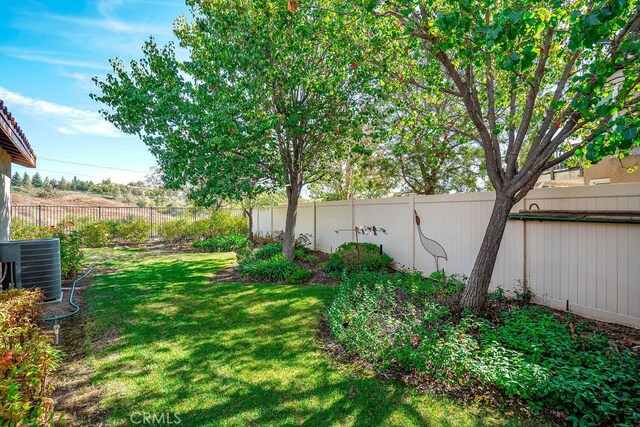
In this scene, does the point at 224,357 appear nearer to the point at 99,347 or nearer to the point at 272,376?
the point at 272,376

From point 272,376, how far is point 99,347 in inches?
84.9

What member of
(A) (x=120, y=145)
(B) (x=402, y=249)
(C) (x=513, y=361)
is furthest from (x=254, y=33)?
(A) (x=120, y=145)

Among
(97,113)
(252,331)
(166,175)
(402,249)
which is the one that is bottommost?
(252,331)

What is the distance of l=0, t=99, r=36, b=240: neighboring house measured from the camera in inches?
158

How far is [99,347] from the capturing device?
355 cm

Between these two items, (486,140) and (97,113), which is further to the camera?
(97,113)

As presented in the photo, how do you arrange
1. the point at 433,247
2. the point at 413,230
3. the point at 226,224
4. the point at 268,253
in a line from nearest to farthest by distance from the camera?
the point at 433,247
the point at 413,230
the point at 268,253
the point at 226,224

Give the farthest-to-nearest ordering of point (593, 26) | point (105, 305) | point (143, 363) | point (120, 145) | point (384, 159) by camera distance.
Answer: point (120, 145) < point (384, 159) < point (105, 305) < point (143, 363) < point (593, 26)

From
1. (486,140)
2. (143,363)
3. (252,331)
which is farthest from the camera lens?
(486,140)

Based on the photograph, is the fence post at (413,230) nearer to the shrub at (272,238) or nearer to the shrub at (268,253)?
the shrub at (268,253)

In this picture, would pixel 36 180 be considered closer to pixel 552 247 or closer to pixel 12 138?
pixel 12 138

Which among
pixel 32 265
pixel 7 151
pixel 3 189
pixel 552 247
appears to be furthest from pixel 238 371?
pixel 7 151

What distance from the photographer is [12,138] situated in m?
4.37

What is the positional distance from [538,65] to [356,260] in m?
4.69
